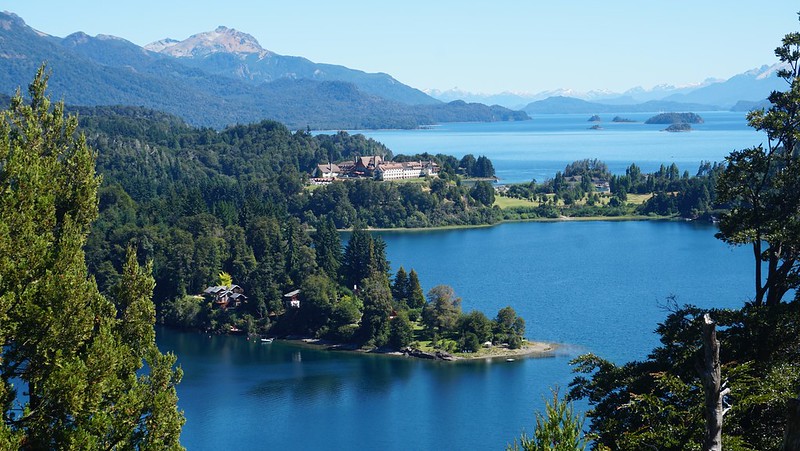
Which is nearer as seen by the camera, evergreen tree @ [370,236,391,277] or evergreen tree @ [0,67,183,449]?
evergreen tree @ [0,67,183,449]

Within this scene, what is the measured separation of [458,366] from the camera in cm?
2572

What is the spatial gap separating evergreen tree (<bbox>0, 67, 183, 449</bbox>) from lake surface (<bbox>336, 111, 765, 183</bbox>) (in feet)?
220

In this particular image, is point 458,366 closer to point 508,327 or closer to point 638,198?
point 508,327

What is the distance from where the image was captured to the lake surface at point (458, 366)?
20.7 meters

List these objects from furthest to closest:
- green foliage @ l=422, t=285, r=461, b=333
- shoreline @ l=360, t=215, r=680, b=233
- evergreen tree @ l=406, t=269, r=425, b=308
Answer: shoreline @ l=360, t=215, r=680, b=233 < evergreen tree @ l=406, t=269, r=425, b=308 < green foliage @ l=422, t=285, r=461, b=333

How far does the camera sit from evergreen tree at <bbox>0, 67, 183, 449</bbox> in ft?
17.9

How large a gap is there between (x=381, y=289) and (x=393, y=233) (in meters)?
24.3

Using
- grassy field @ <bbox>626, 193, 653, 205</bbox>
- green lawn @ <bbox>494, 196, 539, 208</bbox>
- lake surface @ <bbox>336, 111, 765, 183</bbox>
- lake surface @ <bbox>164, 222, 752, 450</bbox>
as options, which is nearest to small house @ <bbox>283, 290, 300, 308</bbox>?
lake surface @ <bbox>164, 222, 752, 450</bbox>

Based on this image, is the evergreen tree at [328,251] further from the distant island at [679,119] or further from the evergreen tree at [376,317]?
the distant island at [679,119]

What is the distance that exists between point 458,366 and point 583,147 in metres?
94.2

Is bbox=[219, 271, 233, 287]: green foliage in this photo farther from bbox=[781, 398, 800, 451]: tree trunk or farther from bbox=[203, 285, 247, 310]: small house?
bbox=[781, 398, 800, 451]: tree trunk

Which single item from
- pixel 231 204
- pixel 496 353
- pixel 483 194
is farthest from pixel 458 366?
→ pixel 483 194

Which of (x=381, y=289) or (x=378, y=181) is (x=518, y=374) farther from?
(x=378, y=181)

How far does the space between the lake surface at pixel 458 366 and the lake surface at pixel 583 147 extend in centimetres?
3398
